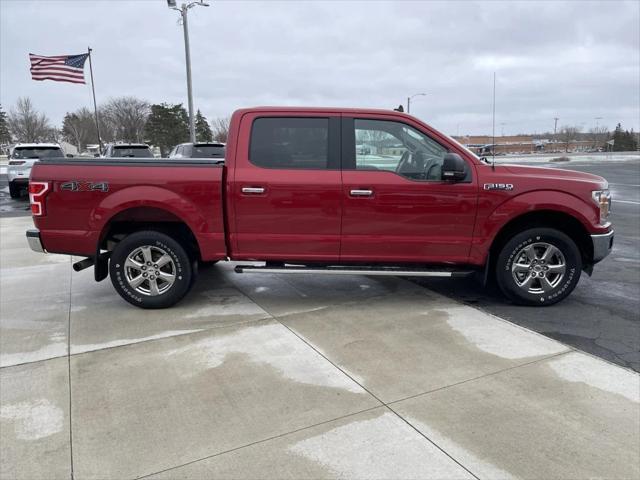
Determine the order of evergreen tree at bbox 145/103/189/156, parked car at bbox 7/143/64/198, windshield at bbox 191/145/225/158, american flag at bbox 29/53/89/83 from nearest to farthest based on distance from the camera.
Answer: windshield at bbox 191/145/225/158, parked car at bbox 7/143/64/198, american flag at bbox 29/53/89/83, evergreen tree at bbox 145/103/189/156

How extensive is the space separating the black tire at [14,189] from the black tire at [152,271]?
14.8 meters

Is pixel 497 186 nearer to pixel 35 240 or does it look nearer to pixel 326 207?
pixel 326 207

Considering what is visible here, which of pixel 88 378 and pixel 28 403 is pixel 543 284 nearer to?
pixel 88 378

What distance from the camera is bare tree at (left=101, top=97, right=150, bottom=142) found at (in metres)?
59.0

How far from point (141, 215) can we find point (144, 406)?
7.47ft

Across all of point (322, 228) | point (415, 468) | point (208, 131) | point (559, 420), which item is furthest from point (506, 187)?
point (208, 131)

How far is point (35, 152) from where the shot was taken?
1652cm

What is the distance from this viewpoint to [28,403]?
3.22 meters

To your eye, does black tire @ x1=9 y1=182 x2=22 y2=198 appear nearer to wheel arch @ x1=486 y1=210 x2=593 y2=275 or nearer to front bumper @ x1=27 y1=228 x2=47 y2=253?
front bumper @ x1=27 y1=228 x2=47 y2=253

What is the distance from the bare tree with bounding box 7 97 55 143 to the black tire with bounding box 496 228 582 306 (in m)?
73.2

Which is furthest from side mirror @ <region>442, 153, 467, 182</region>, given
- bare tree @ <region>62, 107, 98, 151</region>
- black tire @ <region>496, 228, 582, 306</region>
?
bare tree @ <region>62, 107, 98, 151</region>

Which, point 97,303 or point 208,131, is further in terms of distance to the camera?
point 208,131

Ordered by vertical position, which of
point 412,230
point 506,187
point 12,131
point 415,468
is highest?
point 12,131

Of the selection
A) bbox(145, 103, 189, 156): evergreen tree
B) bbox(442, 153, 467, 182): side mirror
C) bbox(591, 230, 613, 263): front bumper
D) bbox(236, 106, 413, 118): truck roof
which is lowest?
bbox(591, 230, 613, 263): front bumper
